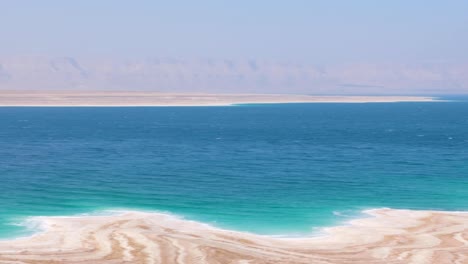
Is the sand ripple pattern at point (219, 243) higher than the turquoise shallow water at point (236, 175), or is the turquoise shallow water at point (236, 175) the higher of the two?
the turquoise shallow water at point (236, 175)

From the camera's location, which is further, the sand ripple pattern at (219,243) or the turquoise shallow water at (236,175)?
the turquoise shallow water at (236,175)

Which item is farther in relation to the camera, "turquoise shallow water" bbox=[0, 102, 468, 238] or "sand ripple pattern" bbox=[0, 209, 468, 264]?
"turquoise shallow water" bbox=[0, 102, 468, 238]

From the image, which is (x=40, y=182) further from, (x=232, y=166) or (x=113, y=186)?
A: (x=232, y=166)

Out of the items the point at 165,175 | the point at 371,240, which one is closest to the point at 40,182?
the point at 165,175

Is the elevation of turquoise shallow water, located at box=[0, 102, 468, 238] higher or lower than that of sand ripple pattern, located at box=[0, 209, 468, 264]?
higher

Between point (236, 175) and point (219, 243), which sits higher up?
point (236, 175)
